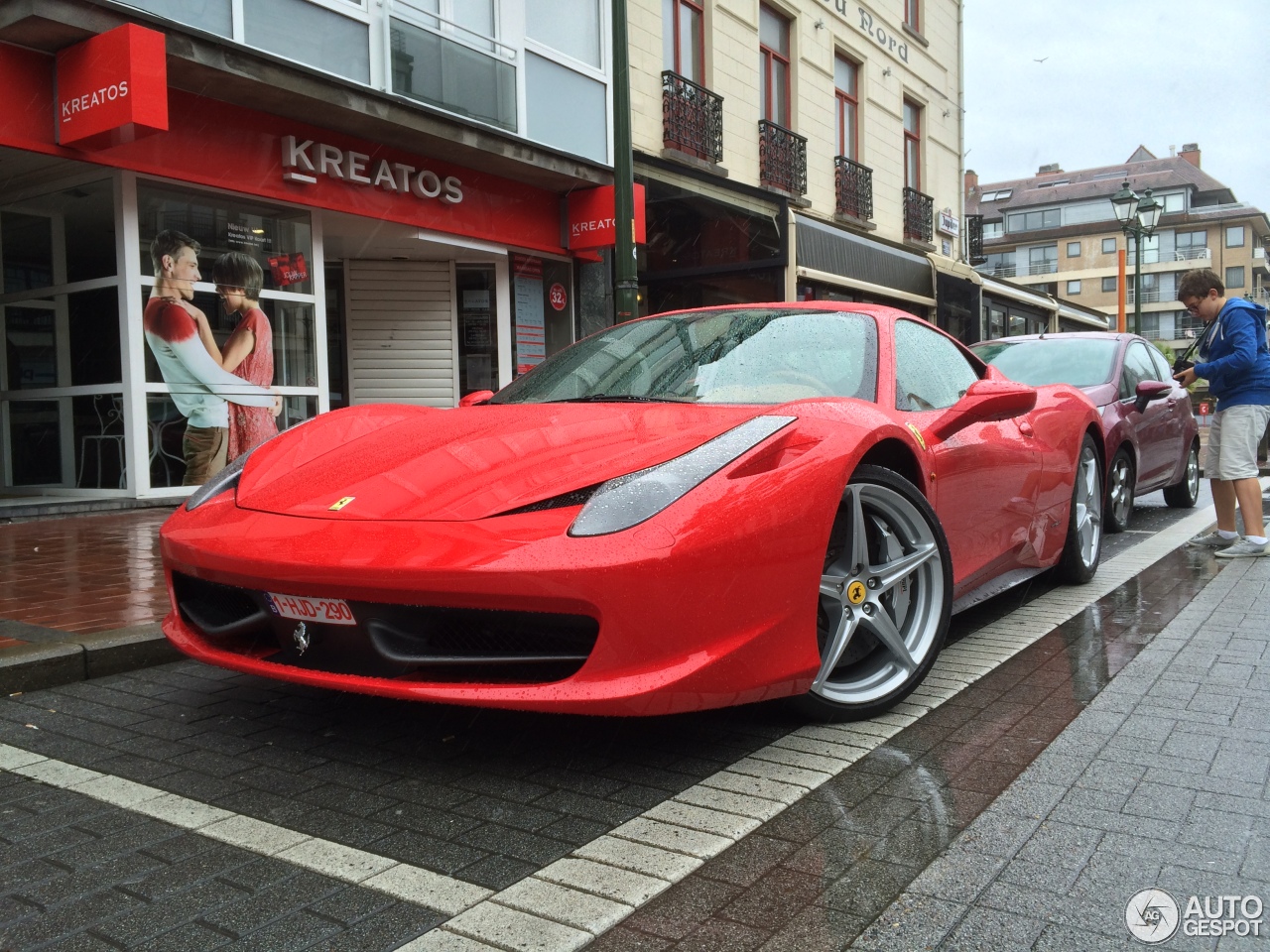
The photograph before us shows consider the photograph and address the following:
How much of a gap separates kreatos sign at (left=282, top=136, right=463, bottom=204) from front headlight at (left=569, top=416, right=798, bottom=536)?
7647mm

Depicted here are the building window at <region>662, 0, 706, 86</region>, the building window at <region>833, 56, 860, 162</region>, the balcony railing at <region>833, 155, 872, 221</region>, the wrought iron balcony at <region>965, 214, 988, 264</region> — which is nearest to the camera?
the building window at <region>662, 0, 706, 86</region>

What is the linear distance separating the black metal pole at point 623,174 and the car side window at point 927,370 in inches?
144

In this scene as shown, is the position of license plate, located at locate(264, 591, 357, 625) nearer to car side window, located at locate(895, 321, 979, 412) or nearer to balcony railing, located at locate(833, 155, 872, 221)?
car side window, located at locate(895, 321, 979, 412)

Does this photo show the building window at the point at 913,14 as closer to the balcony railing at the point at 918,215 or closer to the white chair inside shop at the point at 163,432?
the balcony railing at the point at 918,215

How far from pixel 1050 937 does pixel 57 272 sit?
377 inches

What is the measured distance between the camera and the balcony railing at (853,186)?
59.8ft

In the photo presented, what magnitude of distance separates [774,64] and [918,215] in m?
5.75

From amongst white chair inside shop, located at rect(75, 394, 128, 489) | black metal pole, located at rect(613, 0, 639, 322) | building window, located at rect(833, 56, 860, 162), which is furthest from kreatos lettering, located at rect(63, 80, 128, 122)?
building window, located at rect(833, 56, 860, 162)

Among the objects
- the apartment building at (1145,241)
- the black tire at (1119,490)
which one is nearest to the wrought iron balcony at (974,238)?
the black tire at (1119,490)

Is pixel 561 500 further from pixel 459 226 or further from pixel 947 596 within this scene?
pixel 459 226

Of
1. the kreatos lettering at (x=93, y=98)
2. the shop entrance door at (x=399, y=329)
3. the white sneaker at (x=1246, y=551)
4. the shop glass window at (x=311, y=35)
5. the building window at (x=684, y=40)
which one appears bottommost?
the white sneaker at (x=1246, y=551)

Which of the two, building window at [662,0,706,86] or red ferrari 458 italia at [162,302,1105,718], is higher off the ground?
building window at [662,0,706,86]

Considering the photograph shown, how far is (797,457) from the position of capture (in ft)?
9.20

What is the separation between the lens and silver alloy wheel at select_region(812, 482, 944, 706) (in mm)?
3020
